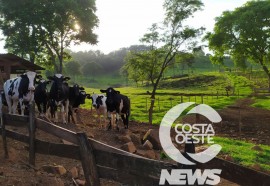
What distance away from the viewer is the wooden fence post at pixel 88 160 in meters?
5.99

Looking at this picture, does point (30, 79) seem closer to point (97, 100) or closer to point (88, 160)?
point (97, 100)

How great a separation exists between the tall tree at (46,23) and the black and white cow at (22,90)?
1670 centimetres

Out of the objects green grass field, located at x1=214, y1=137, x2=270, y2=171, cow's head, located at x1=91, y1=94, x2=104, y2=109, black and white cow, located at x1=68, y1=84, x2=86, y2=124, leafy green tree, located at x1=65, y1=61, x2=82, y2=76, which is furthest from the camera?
leafy green tree, located at x1=65, y1=61, x2=82, y2=76

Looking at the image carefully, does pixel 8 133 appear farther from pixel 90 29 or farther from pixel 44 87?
pixel 90 29

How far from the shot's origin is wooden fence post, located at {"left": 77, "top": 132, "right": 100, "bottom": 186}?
19.7ft

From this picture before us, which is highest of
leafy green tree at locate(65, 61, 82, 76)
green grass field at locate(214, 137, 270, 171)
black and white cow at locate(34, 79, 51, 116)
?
leafy green tree at locate(65, 61, 82, 76)

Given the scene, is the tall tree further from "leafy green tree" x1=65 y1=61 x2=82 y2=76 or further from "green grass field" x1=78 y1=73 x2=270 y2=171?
"leafy green tree" x1=65 y1=61 x2=82 y2=76

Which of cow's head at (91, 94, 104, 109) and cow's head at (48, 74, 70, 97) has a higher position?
cow's head at (48, 74, 70, 97)

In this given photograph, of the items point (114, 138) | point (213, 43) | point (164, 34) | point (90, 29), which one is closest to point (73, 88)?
point (114, 138)

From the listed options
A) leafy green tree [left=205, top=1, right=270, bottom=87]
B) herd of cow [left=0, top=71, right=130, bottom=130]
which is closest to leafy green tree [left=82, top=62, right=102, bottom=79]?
leafy green tree [left=205, top=1, right=270, bottom=87]

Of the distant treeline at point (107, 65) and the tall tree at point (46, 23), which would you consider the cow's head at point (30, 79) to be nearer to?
the tall tree at point (46, 23)

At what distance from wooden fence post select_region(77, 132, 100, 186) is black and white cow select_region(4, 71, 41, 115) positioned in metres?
9.30

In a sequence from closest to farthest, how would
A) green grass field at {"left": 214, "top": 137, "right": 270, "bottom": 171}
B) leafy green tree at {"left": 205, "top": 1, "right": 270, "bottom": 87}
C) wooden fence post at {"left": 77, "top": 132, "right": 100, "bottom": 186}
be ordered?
wooden fence post at {"left": 77, "top": 132, "right": 100, "bottom": 186}
green grass field at {"left": 214, "top": 137, "right": 270, "bottom": 171}
leafy green tree at {"left": 205, "top": 1, "right": 270, "bottom": 87}

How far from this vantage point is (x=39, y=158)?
9641 millimetres
